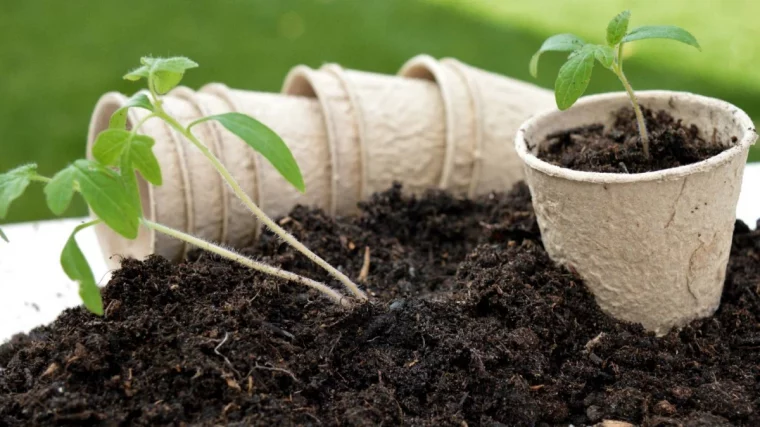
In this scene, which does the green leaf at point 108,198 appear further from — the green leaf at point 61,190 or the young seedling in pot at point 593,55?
A: the young seedling in pot at point 593,55

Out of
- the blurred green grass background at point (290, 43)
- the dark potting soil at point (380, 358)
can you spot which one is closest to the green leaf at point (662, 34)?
the dark potting soil at point (380, 358)

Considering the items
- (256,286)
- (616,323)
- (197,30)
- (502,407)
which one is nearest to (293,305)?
(256,286)

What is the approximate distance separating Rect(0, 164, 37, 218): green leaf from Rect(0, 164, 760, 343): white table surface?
1.92 feet

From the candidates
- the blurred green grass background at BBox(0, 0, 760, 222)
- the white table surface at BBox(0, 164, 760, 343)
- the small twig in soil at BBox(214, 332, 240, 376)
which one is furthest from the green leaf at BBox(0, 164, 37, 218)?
the blurred green grass background at BBox(0, 0, 760, 222)

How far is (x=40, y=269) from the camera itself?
207 cm

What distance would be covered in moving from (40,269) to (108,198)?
111 centimetres

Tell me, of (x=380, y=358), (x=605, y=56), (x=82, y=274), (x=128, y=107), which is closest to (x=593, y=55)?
(x=605, y=56)

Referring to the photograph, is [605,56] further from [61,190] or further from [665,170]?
[61,190]

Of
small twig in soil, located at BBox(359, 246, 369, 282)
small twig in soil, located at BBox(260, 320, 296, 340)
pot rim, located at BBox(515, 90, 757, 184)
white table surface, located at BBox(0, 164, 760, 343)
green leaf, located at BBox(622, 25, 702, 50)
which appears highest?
green leaf, located at BBox(622, 25, 702, 50)

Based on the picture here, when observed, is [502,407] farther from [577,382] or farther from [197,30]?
[197,30]

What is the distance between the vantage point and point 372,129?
201 centimetres

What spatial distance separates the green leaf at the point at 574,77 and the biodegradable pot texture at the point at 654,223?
0.12 metres

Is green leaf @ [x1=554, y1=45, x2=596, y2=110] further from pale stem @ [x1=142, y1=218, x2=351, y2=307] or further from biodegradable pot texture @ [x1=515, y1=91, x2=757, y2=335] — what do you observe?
pale stem @ [x1=142, y1=218, x2=351, y2=307]

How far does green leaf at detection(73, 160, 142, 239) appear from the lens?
1.08m
